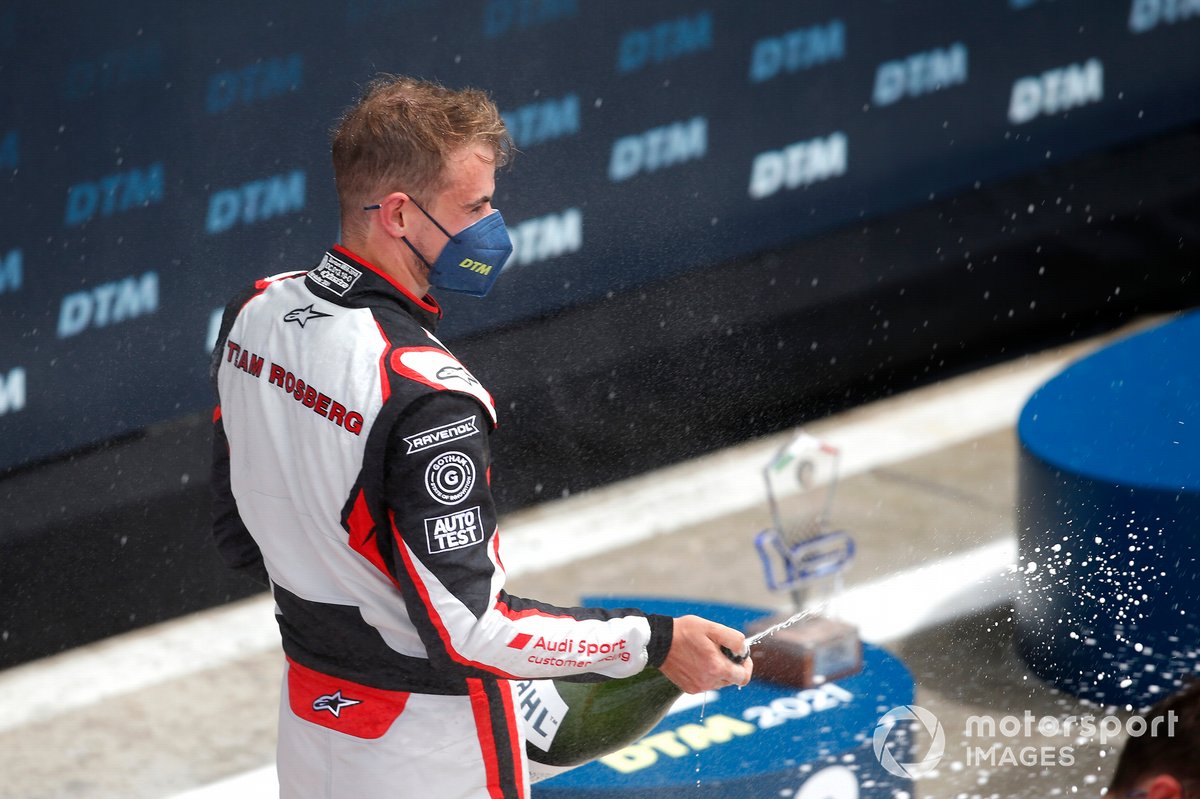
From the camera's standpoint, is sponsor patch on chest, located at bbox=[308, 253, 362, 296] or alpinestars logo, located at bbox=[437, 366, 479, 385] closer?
alpinestars logo, located at bbox=[437, 366, 479, 385]

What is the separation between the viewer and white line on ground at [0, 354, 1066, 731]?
4625mm

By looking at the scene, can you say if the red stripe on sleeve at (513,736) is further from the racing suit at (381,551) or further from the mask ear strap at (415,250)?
the mask ear strap at (415,250)

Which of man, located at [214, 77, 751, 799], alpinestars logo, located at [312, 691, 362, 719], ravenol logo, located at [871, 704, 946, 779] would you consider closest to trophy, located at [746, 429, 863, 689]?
ravenol logo, located at [871, 704, 946, 779]

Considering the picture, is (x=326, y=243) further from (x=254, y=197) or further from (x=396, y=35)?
(x=396, y=35)

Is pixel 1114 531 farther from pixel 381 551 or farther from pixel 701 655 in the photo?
pixel 381 551

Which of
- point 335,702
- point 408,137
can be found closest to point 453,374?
point 408,137

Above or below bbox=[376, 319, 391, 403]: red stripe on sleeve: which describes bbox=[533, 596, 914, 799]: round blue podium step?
below

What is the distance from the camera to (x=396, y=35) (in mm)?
4930

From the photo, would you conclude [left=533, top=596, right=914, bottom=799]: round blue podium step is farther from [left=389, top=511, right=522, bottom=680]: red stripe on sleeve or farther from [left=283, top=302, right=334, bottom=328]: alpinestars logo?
[left=283, top=302, right=334, bottom=328]: alpinestars logo

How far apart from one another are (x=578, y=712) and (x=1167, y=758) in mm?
1176

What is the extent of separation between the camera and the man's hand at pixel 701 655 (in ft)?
Result: 7.30

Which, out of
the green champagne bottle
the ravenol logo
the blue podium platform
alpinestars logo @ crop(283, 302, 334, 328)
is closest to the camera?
alpinestars logo @ crop(283, 302, 334, 328)

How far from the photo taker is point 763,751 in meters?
2.91

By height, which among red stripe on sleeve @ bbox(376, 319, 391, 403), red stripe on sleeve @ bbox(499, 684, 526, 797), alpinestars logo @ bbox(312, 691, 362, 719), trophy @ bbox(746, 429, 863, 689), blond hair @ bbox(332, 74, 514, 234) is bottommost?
trophy @ bbox(746, 429, 863, 689)
